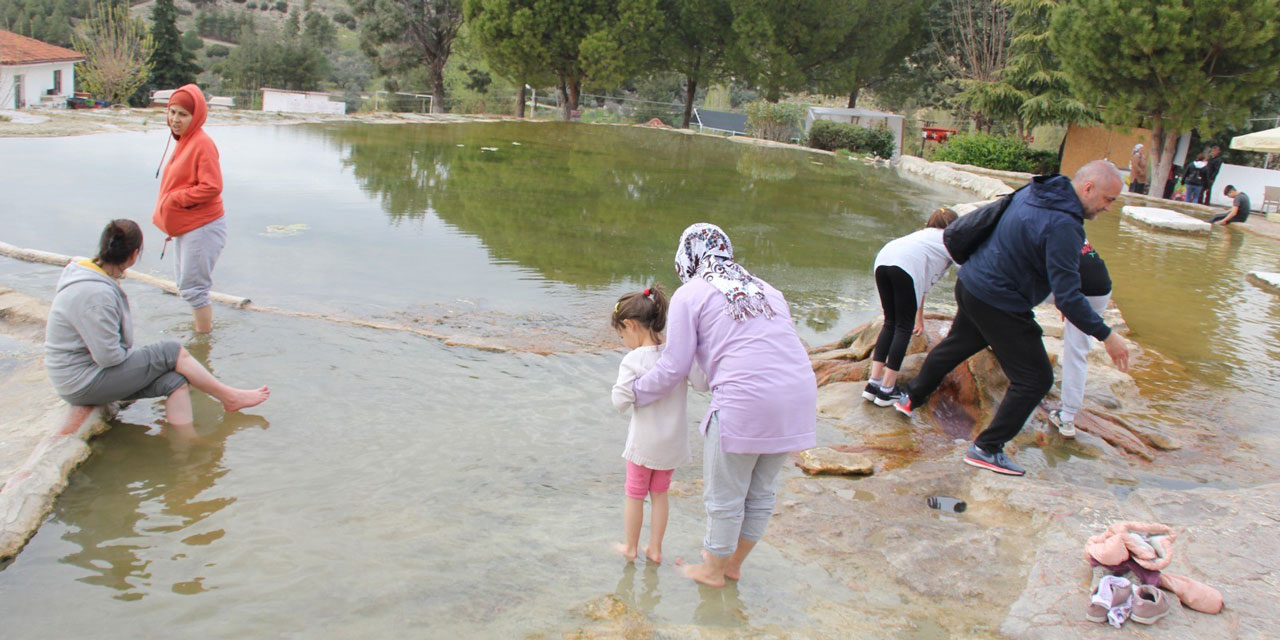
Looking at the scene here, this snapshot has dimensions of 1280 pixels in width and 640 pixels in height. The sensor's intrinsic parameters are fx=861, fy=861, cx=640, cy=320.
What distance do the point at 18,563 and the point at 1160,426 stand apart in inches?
259

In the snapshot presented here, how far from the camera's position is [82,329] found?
434cm

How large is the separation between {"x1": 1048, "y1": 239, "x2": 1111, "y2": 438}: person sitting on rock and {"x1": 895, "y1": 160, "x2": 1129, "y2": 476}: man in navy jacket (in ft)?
1.98

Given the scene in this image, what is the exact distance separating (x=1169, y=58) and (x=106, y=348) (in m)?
23.0

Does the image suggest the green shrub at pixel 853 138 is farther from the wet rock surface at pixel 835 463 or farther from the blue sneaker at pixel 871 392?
the wet rock surface at pixel 835 463

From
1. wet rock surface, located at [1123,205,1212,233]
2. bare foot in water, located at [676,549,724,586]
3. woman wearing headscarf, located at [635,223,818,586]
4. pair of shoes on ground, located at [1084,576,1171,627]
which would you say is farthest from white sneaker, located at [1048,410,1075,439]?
wet rock surface, located at [1123,205,1212,233]

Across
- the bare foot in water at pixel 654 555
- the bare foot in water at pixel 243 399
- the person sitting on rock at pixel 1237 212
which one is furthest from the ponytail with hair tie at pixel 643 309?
the person sitting on rock at pixel 1237 212

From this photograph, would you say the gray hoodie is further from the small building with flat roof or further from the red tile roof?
the red tile roof

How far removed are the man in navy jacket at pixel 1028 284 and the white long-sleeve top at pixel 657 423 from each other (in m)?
2.06

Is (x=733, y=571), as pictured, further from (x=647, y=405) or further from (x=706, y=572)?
(x=647, y=405)

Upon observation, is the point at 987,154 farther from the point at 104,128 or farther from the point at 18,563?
the point at 18,563

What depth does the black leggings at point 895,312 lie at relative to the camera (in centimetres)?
538

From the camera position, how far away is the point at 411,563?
141 inches

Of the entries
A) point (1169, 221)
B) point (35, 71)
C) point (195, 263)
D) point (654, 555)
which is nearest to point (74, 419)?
point (195, 263)

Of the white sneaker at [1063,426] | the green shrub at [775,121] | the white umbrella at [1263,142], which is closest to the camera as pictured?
the white sneaker at [1063,426]
